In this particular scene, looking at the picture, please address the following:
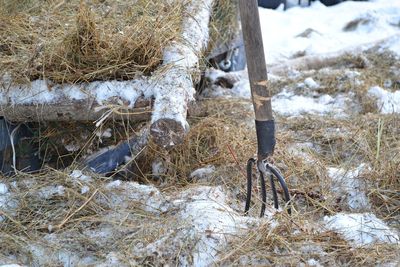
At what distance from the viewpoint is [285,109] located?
4.64m

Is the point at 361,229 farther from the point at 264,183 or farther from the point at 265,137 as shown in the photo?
the point at 265,137

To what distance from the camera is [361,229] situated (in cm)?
269

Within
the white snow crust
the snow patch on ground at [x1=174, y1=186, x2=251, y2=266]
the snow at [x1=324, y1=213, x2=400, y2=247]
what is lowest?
the snow at [x1=324, y1=213, x2=400, y2=247]

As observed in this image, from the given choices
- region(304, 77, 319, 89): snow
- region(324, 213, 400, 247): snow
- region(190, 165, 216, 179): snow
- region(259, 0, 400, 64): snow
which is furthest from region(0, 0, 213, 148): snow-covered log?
region(259, 0, 400, 64): snow

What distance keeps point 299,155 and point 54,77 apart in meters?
1.49

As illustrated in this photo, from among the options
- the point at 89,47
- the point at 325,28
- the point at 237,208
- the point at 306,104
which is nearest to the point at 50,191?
the point at 89,47

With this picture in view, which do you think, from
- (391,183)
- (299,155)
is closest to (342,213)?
(391,183)

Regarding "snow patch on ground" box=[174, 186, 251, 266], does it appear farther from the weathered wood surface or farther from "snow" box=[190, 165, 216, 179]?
the weathered wood surface

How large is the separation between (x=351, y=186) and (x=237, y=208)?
2.16ft

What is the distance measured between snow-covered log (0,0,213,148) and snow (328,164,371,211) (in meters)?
0.93

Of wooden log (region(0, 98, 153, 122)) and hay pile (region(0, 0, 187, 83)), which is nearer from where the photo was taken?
wooden log (region(0, 98, 153, 122))

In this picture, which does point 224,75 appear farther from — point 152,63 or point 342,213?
point 342,213

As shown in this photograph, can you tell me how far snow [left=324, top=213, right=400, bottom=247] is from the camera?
8.65 ft

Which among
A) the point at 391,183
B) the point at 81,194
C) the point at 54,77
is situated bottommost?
the point at 391,183
